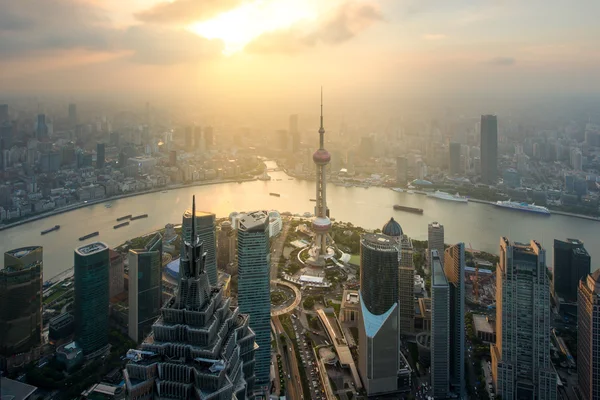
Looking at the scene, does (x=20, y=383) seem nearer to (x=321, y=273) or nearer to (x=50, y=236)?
(x=321, y=273)

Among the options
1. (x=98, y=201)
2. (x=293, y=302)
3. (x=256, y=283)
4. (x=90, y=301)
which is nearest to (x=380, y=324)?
(x=256, y=283)

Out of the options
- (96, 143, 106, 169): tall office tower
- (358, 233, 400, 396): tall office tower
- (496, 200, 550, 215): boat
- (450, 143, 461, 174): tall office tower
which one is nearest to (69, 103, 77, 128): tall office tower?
(96, 143, 106, 169): tall office tower

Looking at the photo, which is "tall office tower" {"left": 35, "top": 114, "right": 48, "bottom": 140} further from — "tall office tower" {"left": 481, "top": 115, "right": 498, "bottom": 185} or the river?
"tall office tower" {"left": 481, "top": 115, "right": 498, "bottom": 185}

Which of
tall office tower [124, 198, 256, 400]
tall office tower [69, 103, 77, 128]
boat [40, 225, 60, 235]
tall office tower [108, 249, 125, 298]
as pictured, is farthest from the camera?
tall office tower [69, 103, 77, 128]

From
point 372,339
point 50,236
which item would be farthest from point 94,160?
point 372,339

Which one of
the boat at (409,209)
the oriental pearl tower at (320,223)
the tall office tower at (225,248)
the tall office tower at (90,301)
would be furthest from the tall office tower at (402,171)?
the tall office tower at (90,301)

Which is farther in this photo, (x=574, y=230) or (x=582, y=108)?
(x=582, y=108)
